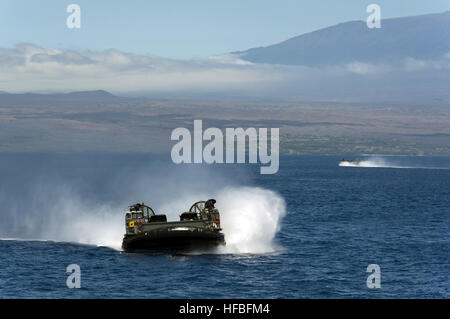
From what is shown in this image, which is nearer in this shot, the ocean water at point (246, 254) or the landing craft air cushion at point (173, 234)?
the ocean water at point (246, 254)

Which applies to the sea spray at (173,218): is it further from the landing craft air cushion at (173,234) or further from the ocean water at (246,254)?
the landing craft air cushion at (173,234)

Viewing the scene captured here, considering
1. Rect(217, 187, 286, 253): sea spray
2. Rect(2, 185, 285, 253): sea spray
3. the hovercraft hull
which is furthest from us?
Rect(2, 185, 285, 253): sea spray

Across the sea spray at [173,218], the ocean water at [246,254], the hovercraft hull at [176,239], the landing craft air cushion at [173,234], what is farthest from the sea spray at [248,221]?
the landing craft air cushion at [173,234]

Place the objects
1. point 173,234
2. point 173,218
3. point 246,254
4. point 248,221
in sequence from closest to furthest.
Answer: point 173,234 → point 246,254 → point 248,221 → point 173,218

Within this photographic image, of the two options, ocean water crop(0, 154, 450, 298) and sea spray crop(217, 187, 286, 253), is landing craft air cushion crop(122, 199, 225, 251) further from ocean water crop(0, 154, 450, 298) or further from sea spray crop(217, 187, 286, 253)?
sea spray crop(217, 187, 286, 253)

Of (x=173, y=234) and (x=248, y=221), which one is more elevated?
(x=248, y=221)

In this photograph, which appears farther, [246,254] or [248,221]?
[248,221]

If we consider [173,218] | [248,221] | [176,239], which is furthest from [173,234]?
[173,218]

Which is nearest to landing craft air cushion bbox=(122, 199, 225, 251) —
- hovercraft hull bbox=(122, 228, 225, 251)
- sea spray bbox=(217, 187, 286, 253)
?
hovercraft hull bbox=(122, 228, 225, 251)

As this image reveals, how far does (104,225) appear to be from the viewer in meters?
85.1

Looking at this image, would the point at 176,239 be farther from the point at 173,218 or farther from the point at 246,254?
the point at 173,218

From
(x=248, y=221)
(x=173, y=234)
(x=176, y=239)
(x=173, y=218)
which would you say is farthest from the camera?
(x=173, y=218)
